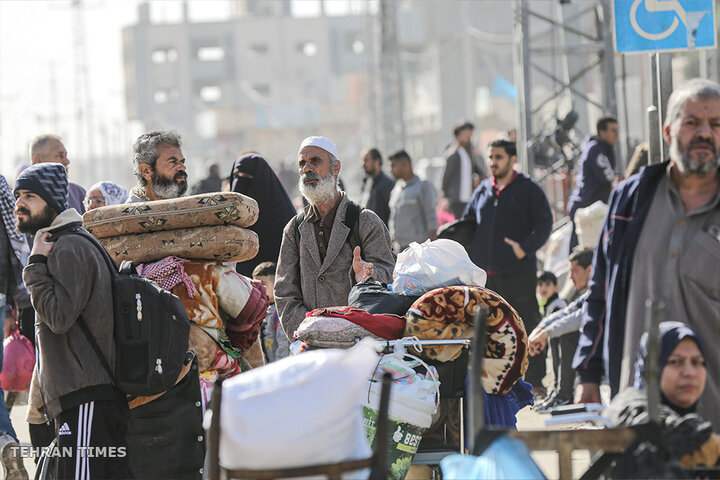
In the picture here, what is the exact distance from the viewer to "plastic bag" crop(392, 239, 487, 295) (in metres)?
5.76

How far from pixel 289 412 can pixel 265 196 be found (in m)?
4.92

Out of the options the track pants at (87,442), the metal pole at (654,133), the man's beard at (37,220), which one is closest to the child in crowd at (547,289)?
the metal pole at (654,133)

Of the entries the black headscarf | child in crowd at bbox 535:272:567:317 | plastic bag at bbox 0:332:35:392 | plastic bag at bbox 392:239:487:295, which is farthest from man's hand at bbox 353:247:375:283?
child in crowd at bbox 535:272:567:317

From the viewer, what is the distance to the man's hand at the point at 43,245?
16.5ft

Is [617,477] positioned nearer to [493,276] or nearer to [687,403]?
[687,403]

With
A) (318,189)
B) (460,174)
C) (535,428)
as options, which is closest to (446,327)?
(318,189)

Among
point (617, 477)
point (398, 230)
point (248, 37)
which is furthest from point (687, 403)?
point (248, 37)

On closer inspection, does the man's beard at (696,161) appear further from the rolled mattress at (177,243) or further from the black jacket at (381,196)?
the black jacket at (381,196)

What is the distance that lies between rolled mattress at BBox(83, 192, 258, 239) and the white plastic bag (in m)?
2.09

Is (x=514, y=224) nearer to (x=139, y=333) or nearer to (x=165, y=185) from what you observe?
(x=165, y=185)

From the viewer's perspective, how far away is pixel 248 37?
106375 millimetres

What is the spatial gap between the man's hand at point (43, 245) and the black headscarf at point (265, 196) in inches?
133

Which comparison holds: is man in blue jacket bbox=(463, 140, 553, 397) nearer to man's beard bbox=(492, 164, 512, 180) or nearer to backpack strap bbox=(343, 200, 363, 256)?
man's beard bbox=(492, 164, 512, 180)

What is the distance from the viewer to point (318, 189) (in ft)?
21.6
